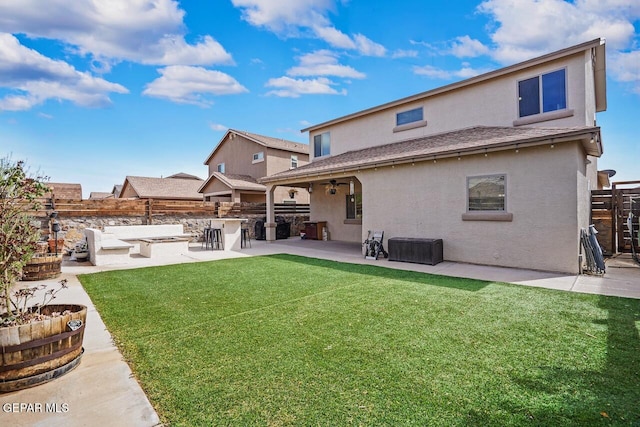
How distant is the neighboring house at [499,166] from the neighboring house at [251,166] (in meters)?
8.89

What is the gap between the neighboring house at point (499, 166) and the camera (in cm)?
691

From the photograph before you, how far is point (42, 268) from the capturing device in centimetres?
696

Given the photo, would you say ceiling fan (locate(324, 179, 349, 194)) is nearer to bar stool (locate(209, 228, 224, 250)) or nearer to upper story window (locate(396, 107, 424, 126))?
upper story window (locate(396, 107, 424, 126))

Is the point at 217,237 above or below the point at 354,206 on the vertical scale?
below

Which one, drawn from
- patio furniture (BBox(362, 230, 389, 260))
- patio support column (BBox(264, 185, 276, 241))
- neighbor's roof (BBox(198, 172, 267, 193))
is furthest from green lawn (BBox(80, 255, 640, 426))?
neighbor's roof (BBox(198, 172, 267, 193))

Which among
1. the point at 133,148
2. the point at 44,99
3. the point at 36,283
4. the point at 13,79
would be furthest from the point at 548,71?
the point at 133,148

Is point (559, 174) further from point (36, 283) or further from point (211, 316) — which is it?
point (36, 283)

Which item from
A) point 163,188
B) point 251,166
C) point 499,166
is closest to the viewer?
point 499,166

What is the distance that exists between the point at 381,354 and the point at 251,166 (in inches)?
787

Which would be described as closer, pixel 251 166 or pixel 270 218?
pixel 270 218

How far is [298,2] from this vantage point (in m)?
10.5

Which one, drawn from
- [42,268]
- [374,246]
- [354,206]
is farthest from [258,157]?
[42,268]

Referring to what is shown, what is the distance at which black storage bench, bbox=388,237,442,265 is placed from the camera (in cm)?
819

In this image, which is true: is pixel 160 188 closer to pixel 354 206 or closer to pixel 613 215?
pixel 354 206
